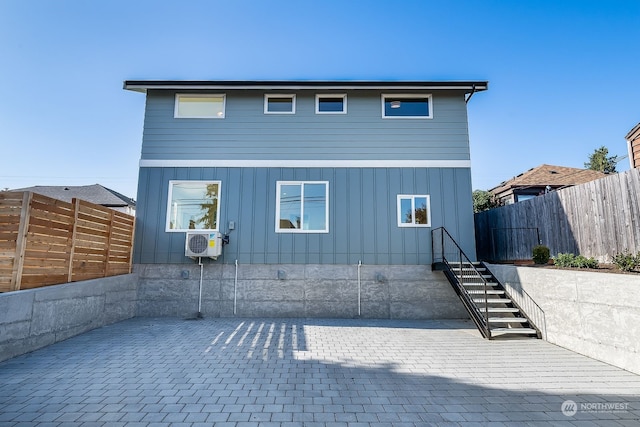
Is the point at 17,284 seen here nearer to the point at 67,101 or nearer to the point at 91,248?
the point at 91,248

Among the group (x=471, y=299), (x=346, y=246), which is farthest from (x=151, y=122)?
(x=471, y=299)

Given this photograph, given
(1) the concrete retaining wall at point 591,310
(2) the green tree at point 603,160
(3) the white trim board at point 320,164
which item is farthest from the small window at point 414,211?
(2) the green tree at point 603,160

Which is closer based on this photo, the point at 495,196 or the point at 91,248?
the point at 91,248

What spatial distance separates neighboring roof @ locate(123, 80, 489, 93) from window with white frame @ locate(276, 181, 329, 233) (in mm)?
2664

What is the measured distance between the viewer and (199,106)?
779 cm

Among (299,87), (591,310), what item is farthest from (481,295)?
(299,87)

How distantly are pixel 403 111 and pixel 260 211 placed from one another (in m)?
4.79

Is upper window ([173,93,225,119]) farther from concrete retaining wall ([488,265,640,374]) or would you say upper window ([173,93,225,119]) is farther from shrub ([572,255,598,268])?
shrub ([572,255,598,268])

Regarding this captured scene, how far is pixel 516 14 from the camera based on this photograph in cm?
831

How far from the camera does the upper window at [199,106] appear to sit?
771cm

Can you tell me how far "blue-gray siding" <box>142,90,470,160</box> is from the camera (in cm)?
751

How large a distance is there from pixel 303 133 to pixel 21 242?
5.87m

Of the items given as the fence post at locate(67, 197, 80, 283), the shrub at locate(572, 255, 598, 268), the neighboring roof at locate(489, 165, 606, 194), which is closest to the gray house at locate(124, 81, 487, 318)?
the fence post at locate(67, 197, 80, 283)

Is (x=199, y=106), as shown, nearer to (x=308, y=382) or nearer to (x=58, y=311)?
(x=58, y=311)
